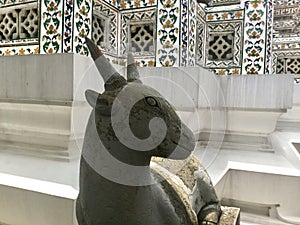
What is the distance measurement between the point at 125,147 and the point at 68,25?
3.18 feet

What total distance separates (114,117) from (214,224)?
0.45m

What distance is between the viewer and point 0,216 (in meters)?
0.94

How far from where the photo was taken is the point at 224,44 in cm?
244

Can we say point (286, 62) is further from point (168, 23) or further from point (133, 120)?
point (133, 120)

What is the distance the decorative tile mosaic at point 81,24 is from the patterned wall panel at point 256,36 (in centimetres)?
146

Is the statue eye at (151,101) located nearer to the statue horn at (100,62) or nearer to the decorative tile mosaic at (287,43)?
the statue horn at (100,62)

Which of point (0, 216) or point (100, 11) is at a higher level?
point (100, 11)

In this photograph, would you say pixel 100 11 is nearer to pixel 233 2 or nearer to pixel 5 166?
pixel 5 166

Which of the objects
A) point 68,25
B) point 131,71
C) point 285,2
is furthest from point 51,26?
point 285,2

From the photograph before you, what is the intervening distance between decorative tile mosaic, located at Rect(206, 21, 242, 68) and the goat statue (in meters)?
1.99

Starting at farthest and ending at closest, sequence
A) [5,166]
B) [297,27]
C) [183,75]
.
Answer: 1. [297,27]
2. [5,166]
3. [183,75]

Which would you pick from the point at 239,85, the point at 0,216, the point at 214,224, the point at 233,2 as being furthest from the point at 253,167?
the point at 233,2

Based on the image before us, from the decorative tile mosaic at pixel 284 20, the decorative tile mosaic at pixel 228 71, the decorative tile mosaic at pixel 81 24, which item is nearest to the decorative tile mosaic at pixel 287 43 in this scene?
the decorative tile mosaic at pixel 284 20

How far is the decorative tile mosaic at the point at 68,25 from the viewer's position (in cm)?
125
